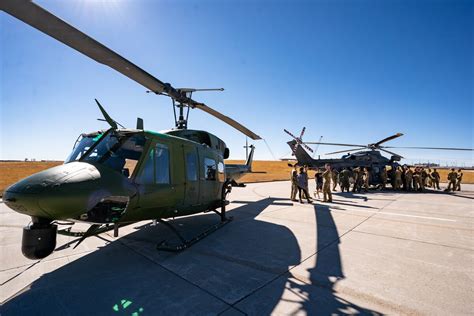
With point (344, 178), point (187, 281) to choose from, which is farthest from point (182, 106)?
point (344, 178)

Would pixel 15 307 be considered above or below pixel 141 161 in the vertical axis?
below

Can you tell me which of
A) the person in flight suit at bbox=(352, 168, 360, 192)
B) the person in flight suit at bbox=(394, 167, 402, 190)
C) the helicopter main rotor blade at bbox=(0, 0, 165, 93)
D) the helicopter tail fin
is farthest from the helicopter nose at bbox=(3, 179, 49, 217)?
the person in flight suit at bbox=(394, 167, 402, 190)

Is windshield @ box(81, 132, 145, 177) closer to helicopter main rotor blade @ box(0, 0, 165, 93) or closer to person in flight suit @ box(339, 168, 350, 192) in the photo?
helicopter main rotor blade @ box(0, 0, 165, 93)

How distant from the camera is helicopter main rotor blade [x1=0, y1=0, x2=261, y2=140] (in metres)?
2.62

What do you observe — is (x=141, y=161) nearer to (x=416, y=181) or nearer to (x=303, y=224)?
(x=303, y=224)

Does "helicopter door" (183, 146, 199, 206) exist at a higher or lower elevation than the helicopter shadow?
higher

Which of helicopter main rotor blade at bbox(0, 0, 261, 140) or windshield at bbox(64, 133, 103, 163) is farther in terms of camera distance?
windshield at bbox(64, 133, 103, 163)

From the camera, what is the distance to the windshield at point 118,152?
386 cm

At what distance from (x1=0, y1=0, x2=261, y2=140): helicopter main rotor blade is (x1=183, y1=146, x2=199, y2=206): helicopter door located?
1655 mm

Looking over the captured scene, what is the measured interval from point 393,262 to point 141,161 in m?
4.68

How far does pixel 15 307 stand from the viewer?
2680mm

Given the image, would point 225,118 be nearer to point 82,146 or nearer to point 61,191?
point 82,146

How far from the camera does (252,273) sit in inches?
142

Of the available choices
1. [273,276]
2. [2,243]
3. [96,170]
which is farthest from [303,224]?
[2,243]
